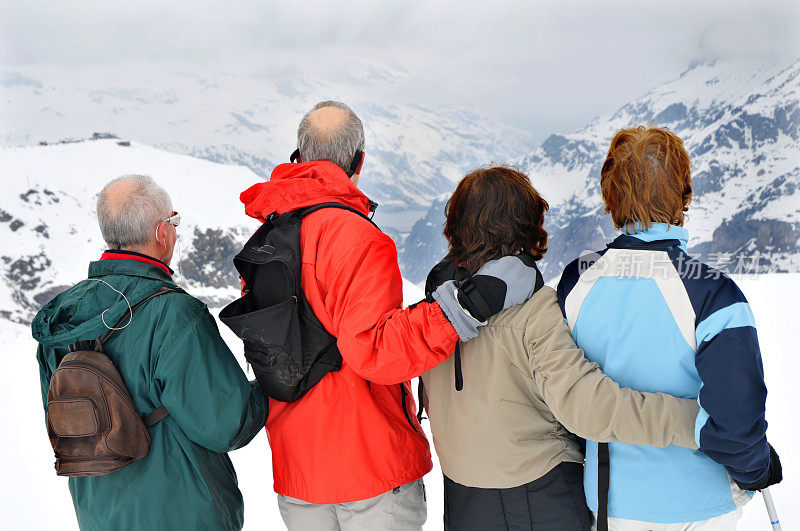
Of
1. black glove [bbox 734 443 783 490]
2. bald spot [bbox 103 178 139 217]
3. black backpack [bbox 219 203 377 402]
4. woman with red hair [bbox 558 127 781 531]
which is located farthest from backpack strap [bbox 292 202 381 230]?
black glove [bbox 734 443 783 490]

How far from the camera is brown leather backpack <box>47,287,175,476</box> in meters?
1.15

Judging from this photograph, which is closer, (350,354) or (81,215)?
(350,354)

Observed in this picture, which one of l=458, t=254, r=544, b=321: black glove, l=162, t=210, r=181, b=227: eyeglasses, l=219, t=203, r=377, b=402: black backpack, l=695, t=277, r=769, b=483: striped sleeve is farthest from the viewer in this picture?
l=162, t=210, r=181, b=227: eyeglasses

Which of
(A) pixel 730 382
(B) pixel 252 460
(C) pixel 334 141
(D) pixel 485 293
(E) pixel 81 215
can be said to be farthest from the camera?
(E) pixel 81 215

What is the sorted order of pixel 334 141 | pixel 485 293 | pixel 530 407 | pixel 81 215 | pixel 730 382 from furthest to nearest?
pixel 81 215, pixel 334 141, pixel 530 407, pixel 485 293, pixel 730 382

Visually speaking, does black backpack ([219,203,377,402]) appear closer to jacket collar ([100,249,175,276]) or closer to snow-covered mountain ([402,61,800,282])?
jacket collar ([100,249,175,276])

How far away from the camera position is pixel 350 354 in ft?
3.84

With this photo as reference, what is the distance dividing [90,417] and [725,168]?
14683mm

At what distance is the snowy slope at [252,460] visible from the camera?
2.78m

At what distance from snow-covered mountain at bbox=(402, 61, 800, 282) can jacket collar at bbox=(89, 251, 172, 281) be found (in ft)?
29.0

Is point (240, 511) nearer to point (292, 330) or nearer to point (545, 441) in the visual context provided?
point (292, 330)

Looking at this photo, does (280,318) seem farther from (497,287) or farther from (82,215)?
(82,215)

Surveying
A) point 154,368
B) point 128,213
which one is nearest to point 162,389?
point 154,368

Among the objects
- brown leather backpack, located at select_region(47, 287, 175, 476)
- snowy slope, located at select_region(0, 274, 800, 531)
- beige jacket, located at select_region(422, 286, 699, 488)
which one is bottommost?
snowy slope, located at select_region(0, 274, 800, 531)
